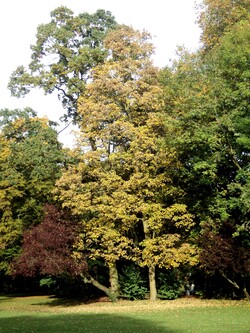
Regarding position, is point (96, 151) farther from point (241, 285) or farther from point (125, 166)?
point (241, 285)

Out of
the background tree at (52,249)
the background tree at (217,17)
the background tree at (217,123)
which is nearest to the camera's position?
the background tree at (217,123)

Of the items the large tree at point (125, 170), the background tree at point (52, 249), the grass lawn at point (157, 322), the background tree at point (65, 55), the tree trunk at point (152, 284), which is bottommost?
the grass lawn at point (157, 322)

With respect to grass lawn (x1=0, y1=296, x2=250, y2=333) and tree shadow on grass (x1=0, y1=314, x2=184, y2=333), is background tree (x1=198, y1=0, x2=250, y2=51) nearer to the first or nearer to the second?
grass lawn (x1=0, y1=296, x2=250, y2=333)

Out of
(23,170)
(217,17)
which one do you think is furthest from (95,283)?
(217,17)

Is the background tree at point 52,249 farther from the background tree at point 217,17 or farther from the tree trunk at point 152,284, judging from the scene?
the background tree at point 217,17

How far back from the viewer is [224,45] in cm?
2269

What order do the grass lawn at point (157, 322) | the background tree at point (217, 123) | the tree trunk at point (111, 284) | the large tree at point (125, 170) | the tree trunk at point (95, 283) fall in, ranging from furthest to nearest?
the tree trunk at point (95, 283)
the tree trunk at point (111, 284)
the large tree at point (125, 170)
the background tree at point (217, 123)
the grass lawn at point (157, 322)

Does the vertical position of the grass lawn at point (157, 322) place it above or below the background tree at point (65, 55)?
below

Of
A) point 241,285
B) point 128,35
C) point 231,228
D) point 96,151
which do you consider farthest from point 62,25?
point 241,285

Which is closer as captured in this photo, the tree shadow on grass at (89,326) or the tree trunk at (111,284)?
the tree shadow on grass at (89,326)

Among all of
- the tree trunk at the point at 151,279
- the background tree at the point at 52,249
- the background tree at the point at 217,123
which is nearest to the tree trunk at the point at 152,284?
the tree trunk at the point at 151,279

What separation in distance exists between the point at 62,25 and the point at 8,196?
1293cm

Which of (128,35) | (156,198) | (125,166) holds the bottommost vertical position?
(156,198)

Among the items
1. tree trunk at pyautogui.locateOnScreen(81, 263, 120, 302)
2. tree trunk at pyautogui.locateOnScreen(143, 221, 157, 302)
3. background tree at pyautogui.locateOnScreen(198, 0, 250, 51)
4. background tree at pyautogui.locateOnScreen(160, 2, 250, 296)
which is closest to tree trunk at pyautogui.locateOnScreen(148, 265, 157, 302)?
tree trunk at pyautogui.locateOnScreen(143, 221, 157, 302)
